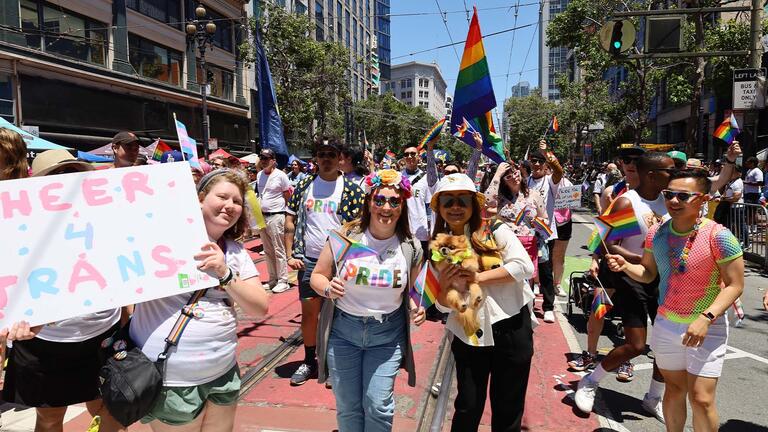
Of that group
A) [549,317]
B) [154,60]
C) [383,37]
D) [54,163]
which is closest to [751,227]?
[549,317]

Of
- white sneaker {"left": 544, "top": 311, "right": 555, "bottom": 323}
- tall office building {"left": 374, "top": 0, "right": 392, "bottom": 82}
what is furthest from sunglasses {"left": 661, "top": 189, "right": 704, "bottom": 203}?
tall office building {"left": 374, "top": 0, "right": 392, "bottom": 82}

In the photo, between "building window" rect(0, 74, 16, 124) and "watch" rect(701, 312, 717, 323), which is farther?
"building window" rect(0, 74, 16, 124)

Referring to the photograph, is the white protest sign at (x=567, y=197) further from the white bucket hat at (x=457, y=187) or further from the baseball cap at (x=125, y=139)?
the baseball cap at (x=125, y=139)

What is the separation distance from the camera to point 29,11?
18.0 metres

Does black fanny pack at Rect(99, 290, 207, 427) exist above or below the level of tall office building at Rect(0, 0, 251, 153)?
below

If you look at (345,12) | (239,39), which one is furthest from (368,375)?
(345,12)

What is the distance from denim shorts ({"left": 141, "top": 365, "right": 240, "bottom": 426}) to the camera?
214 centimetres

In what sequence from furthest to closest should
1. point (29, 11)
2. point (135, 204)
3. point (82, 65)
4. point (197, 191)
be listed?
point (82, 65), point (29, 11), point (197, 191), point (135, 204)

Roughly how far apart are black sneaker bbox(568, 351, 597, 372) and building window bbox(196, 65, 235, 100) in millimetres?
28829

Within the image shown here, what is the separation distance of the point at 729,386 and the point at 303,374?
3695 millimetres

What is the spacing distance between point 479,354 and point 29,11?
21.7 m

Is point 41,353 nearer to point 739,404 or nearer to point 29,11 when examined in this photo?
point 739,404

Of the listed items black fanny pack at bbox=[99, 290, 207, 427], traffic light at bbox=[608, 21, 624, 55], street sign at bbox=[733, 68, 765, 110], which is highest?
traffic light at bbox=[608, 21, 624, 55]

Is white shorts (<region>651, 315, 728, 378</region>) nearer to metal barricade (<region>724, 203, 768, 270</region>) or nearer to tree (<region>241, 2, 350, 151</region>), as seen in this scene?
metal barricade (<region>724, 203, 768, 270</region>)
